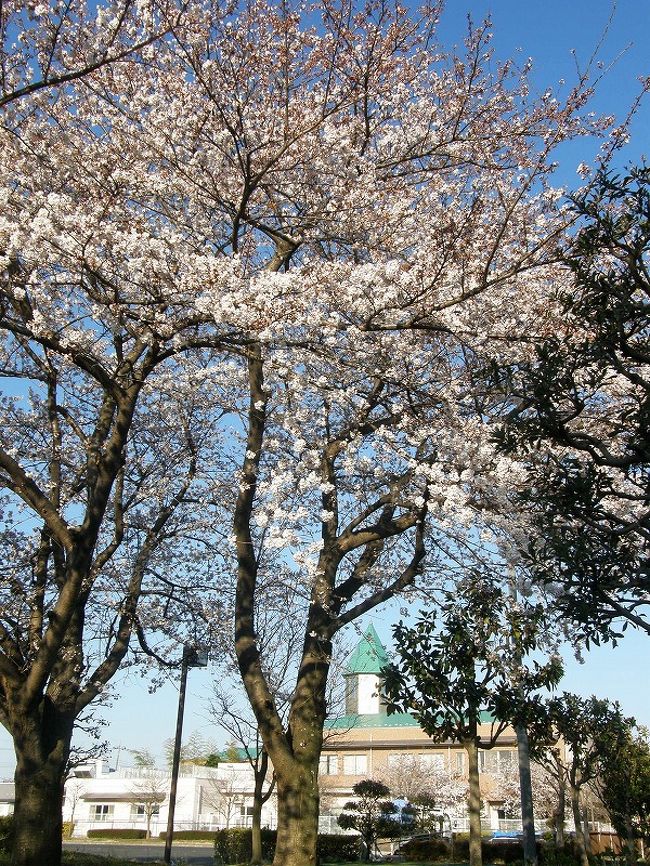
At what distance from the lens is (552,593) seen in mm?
10297

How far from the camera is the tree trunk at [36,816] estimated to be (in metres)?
9.20

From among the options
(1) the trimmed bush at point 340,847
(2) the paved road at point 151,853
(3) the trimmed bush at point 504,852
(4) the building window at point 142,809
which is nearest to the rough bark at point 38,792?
(2) the paved road at point 151,853

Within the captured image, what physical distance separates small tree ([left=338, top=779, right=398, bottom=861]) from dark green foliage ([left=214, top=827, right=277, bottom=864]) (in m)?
3.97

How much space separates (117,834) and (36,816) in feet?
145

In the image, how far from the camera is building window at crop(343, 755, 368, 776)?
49.2 metres

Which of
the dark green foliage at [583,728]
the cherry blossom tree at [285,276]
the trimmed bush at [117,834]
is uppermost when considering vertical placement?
the cherry blossom tree at [285,276]

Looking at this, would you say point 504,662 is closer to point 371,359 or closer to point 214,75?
point 371,359

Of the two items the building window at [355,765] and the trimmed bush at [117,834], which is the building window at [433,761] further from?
the trimmed bush at [117,834]

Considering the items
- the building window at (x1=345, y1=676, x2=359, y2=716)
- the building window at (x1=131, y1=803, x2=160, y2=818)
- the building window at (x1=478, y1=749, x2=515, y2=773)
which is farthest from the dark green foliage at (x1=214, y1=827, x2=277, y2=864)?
the building window at (x1=131, y1=803, x2=160, y2=818)

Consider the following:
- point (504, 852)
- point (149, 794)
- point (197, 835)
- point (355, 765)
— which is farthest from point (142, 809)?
point (504, 852)

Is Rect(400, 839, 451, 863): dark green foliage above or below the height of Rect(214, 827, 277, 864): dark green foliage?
below

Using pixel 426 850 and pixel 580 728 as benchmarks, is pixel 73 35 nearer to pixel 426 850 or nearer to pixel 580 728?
pixel 580 728

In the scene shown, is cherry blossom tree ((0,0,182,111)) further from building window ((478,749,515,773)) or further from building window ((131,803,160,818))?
building window ((131,803,160,818))

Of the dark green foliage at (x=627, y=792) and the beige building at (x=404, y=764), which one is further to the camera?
the beige building at (x=404, y=764)
